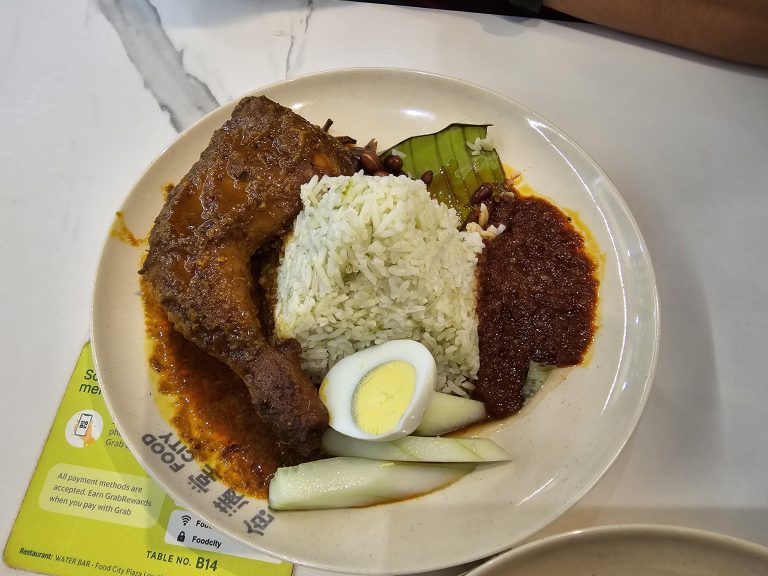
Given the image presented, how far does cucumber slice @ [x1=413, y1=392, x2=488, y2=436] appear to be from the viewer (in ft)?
6.31

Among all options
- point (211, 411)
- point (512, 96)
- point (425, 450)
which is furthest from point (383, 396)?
point (512, 96)

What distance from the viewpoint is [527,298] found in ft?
7.17

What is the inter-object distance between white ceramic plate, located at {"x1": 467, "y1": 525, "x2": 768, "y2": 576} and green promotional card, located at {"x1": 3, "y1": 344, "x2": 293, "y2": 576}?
82 centimetres

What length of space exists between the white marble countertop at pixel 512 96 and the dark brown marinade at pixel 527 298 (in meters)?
0.40

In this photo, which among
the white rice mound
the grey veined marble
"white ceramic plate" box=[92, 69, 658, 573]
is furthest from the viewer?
the grey veined marble

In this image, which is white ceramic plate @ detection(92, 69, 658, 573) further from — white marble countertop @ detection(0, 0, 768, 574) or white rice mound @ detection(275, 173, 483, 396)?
white rice mound @ detection(275, 173, 483, 396)

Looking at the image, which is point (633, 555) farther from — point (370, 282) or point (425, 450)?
point (370, 282)

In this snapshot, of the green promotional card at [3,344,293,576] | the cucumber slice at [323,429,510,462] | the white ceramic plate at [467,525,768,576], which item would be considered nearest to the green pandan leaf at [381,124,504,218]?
the cucumber slice at [323,429,510,462]

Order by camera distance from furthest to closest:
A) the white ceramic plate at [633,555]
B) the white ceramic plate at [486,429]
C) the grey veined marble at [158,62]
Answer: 1. the grey veined marble at [158,62]
2. the white ceramic plate at [486,429]
3. the white ceramic plate at [633,555]

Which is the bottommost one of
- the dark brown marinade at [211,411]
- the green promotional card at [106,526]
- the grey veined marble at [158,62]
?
the green promotional card at [106,526]

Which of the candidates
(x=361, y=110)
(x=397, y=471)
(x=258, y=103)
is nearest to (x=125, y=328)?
(x=258, y=103)

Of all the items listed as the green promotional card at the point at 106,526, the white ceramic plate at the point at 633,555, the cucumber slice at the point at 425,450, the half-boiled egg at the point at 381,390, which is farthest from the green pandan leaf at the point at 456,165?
the green promotional card at the point at 106,526

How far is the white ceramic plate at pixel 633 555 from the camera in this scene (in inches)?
57.4

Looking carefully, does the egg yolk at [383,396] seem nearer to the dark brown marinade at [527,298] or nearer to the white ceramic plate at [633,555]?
the dark brown marinade at [527,298]
